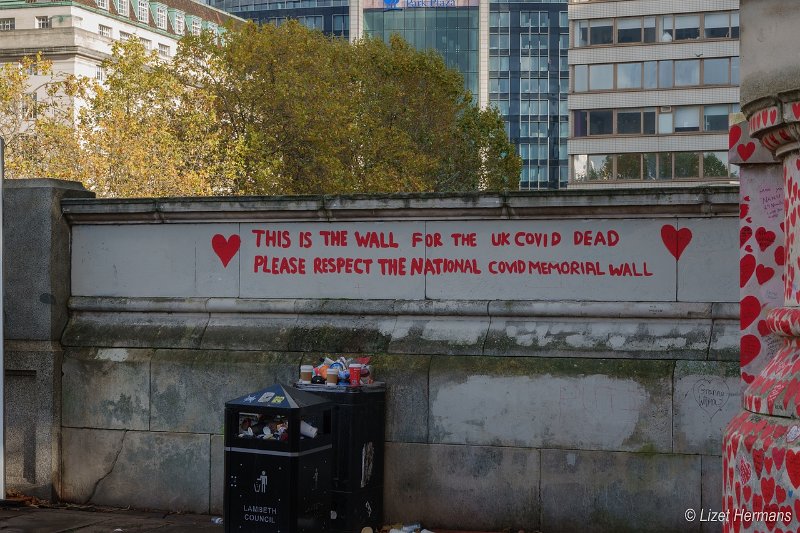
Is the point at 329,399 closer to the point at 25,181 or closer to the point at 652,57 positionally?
the point at 25,181

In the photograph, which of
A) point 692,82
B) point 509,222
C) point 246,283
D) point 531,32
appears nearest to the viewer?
point 509,222

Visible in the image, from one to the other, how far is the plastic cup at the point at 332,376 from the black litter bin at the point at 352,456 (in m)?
0.09

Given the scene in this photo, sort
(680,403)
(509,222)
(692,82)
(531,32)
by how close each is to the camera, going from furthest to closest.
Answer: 1. (531,32)
2. (692,82)
3. (509,222)
4. (680,403)

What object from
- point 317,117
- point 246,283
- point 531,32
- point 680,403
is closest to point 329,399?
point 246,283

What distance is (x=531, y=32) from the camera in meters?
138

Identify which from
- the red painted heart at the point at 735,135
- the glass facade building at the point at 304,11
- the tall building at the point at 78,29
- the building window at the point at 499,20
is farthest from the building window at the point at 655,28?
the building window at the point at 499,20

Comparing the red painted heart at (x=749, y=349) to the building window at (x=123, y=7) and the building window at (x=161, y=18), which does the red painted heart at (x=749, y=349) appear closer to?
the building window at (x=123, y=7)

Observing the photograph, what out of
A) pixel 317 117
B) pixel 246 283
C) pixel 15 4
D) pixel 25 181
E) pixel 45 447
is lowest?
pixel 45 447

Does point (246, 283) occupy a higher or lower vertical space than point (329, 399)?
higher

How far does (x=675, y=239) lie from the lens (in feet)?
27.6

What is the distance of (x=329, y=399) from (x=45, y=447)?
300 cm

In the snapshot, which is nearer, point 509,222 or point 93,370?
point 509,222

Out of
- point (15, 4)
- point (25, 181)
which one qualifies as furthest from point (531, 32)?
point (25, 181)

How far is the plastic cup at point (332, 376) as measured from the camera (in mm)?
8359
